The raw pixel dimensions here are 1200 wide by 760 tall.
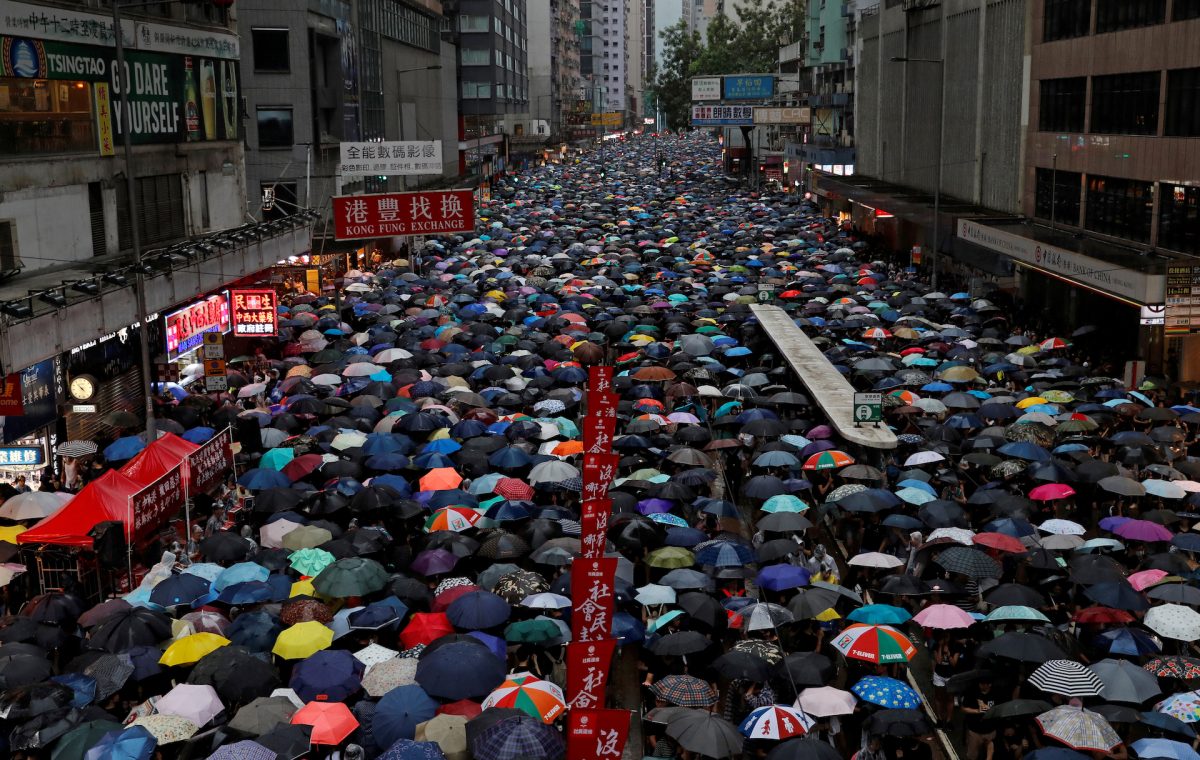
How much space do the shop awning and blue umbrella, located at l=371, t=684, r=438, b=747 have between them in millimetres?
6665

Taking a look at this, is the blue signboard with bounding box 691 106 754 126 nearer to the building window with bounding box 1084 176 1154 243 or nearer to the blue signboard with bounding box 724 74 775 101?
the blue signboard with bounding box 724 74 775 101

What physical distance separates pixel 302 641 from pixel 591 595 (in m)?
4.07

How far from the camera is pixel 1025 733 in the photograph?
13.0m

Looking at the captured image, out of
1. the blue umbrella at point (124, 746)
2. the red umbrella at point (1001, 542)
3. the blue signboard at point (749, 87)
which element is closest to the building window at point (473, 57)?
the blue signboard at point (749, 87)

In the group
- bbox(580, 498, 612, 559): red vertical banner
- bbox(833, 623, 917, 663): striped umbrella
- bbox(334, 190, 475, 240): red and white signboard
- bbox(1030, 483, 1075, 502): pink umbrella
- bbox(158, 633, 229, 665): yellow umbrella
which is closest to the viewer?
bbox(833, 623, 917, 663): striped umbrella

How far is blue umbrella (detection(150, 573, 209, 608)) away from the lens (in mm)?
16047

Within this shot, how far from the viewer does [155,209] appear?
32.7 metres

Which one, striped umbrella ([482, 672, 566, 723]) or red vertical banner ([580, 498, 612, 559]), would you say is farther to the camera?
red vertical banner ([580, 498, 612, 559])

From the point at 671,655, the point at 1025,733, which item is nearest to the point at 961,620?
the point at 1025,733

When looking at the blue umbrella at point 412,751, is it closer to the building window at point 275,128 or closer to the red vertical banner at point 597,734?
the red vertical banner at point 597,734

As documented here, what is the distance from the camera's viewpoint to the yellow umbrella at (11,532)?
18.1 m

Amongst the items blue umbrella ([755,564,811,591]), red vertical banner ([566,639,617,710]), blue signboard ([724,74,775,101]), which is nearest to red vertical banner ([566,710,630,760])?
red vertical banner ([566,639,617,710])

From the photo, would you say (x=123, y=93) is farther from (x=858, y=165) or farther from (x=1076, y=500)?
(x=858, y=165)

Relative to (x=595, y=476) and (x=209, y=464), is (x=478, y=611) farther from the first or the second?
(x=209, y=464)
